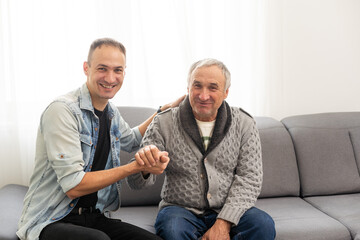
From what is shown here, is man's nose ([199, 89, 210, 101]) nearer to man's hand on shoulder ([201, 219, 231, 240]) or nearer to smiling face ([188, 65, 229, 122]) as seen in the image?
smiling face ([188, 65, 229, 122])

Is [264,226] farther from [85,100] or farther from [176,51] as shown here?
[176,51]

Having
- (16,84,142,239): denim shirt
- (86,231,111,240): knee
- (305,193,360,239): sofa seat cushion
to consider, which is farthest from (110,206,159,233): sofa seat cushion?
(305,193,360,239): sofa seat cushion

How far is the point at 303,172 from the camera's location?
8.70ft

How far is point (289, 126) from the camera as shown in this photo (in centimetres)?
280

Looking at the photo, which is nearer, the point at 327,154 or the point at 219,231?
the point at 219,231

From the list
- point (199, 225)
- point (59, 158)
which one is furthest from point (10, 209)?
point (199, 225)

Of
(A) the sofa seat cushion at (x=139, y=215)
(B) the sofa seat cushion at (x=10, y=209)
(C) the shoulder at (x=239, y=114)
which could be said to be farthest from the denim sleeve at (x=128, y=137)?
(B) the sofa seat cushion at (x=10, y=209)

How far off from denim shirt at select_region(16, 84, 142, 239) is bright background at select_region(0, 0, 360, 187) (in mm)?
888

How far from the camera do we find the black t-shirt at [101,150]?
76.2 inches

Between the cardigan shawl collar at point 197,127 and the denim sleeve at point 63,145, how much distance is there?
0.57m

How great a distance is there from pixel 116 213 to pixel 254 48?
1496mm

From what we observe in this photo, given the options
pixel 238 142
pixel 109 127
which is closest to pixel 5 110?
pixel 109 127

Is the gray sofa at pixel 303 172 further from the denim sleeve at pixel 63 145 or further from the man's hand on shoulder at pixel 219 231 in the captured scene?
the denim sleeve at pixel 63 145

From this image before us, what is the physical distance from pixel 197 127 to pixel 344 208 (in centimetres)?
102
